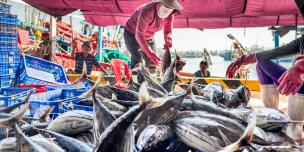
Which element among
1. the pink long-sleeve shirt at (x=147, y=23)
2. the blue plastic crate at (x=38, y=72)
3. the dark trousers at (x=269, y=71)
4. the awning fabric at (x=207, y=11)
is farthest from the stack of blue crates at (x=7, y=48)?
the dark trousers at (x=269, y=71)

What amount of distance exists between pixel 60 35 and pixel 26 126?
16.0 m

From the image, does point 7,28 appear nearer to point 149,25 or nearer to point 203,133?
point 149,25

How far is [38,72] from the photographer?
10.9 feet

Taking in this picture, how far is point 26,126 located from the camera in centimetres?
121

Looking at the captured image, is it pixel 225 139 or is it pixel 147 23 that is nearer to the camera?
pixel 225 139

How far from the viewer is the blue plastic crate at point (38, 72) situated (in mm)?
3225

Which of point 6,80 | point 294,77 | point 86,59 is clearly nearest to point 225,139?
Result: point 294,77

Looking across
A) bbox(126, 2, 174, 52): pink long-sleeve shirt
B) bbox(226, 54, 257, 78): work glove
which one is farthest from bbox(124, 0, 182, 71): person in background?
bbox(226, 54, 257, 78): work glove

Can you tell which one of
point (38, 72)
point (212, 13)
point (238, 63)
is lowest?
point (38, 72)

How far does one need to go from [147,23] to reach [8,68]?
5.78 feet

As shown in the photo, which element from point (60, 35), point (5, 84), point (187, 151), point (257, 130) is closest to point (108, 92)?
point (187, 151)

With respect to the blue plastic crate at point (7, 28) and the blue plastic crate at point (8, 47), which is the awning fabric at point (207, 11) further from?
the blue plastic crate at point (8, 47)

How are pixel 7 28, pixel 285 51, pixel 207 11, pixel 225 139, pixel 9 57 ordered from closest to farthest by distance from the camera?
pixel 225 139 → pixel 285 51 → pixel 9 57 → pixel 7 28 → pixel 207 11

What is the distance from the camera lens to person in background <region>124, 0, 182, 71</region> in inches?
121
